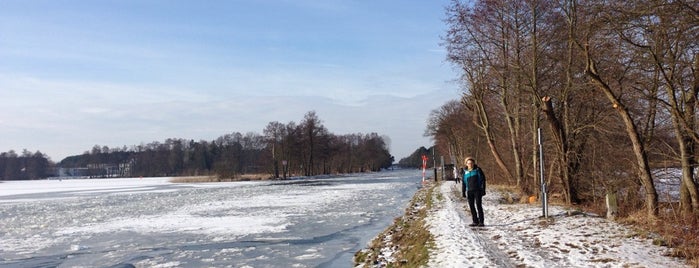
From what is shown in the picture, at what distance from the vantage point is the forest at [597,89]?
33.1 ft

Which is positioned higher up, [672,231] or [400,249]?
[672,231]

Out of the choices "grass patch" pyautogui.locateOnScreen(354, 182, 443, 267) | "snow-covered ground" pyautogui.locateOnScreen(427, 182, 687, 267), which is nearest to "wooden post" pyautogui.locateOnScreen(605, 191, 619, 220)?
"snow-covered ground" pyautogui.locateOnScreen(427, 182, 687, 267)

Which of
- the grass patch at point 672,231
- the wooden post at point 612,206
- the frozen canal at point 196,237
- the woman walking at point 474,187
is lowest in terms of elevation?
the frozen canal at point 196,237

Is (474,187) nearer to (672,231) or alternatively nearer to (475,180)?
(475,180)

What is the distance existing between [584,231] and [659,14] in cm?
403

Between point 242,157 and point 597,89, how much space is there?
116 metres

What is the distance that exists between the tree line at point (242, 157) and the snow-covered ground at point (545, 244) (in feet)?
214

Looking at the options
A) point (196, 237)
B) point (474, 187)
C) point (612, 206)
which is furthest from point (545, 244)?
point (196, 237)

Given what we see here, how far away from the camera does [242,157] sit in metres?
126

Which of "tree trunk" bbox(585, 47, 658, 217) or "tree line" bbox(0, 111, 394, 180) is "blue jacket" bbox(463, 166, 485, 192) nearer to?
"tree trunk" bbox(585, 47, 658, 217)

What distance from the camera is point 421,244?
1041 cm

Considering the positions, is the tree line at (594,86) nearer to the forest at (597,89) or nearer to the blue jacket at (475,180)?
the forest at (597,89)

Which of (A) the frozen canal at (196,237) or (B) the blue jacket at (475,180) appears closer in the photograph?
(A) the frozen canal at (196,237)

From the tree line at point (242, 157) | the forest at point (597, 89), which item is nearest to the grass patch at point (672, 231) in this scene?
the forest at point (597, 89)
